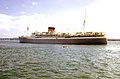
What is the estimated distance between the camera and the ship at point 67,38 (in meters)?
104

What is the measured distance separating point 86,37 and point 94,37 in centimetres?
493

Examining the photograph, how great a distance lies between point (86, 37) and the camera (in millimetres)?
109188

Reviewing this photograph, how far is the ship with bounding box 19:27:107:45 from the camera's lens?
343 ft

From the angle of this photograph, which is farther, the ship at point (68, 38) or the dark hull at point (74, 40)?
the ship at point (68, 38)

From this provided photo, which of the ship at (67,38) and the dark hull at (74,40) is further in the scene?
the ship at (67,38)

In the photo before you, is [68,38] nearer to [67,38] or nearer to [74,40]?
[67,38]

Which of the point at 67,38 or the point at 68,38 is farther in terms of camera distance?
the point at 67,38

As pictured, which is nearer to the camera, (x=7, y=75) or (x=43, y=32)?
(x=7, y=75)

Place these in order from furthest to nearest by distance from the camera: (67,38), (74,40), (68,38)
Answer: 1. (67,38)
2. (68,38)
3. (74,40)

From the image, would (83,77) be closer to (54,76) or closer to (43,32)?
(54,76)

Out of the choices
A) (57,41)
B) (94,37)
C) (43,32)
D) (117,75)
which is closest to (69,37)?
(57,41)

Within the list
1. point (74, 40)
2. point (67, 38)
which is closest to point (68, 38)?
point (67, 38)

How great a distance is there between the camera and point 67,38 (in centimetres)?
11531

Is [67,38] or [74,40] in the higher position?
[67,38]
